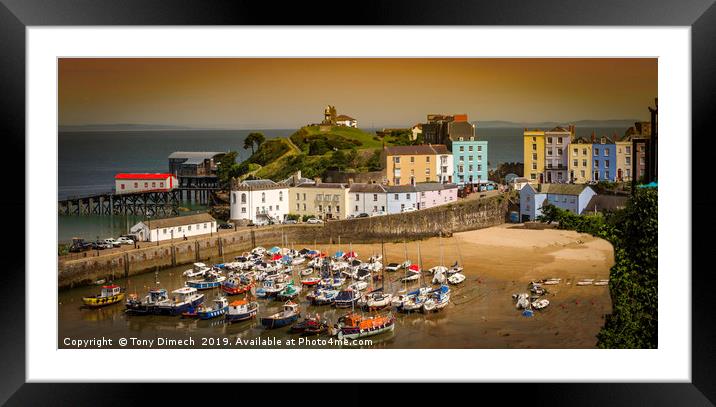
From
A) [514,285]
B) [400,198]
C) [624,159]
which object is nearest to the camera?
[514,285]

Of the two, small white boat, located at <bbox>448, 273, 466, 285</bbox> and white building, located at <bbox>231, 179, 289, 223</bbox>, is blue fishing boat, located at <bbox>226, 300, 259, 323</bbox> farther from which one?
small white boat, located at <bbox>448, 273, 466, 285</bbox>

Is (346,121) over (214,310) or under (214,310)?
over

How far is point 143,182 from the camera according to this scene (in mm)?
9617

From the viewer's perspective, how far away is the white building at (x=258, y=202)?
32.3ft

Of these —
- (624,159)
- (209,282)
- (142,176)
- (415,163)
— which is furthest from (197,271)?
(624,159)

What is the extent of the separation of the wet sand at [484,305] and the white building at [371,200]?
0.39 metres

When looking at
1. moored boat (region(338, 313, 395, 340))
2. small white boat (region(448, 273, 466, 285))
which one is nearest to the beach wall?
small white boat (region(448, 273, 466, 285))

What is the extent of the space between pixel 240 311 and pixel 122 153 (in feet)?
6.81

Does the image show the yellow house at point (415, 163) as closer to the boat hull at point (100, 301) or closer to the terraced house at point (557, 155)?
the terraced house at point (557, 155)

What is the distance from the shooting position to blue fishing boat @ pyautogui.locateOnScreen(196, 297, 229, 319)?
340 inches

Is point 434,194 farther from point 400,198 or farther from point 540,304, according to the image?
point 540,304

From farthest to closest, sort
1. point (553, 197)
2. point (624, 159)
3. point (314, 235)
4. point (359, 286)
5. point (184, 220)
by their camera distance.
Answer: point (184, 220), point (314, 235), point (553, 197), point (624, 159), point (359, 286)
